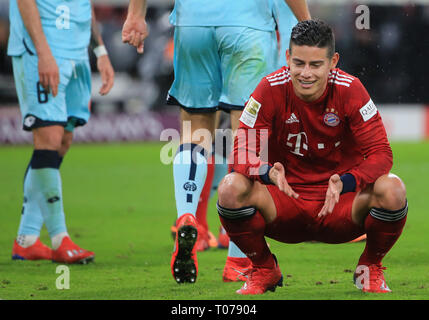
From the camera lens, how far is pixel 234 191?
340cm

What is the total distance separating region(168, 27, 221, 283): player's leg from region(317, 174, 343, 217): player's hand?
3.02 ft

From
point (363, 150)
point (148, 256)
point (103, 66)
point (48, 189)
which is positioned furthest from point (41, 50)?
point (363, 150)

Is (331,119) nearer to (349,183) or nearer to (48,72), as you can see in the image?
(349,183)

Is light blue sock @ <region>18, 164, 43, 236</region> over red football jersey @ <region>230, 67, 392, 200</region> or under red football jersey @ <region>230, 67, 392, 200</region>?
under

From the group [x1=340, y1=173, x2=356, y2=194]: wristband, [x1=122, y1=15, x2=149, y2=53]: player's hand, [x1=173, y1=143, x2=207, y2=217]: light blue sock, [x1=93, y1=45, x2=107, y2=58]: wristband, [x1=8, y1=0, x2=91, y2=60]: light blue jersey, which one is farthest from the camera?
[x1=93, y1=45, x2=107, y2=58]: wristband

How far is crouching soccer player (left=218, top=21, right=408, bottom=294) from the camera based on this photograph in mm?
3398

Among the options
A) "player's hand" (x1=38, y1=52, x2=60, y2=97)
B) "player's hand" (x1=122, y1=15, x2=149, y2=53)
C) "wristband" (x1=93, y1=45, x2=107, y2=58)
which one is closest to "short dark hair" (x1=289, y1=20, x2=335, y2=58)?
"player's hand" (x1=122, y1=15, x2=149, y2=53)

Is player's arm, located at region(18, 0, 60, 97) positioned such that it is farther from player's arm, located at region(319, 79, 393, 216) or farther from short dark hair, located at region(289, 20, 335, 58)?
player's arm, located at region(319, 79, 393, 216)

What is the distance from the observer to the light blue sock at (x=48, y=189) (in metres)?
4.79

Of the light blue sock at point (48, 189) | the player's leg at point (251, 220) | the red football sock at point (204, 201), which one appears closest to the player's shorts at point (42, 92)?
the light blue sock at point (48, 189)

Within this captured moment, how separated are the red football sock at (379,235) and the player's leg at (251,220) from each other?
0.41 m
